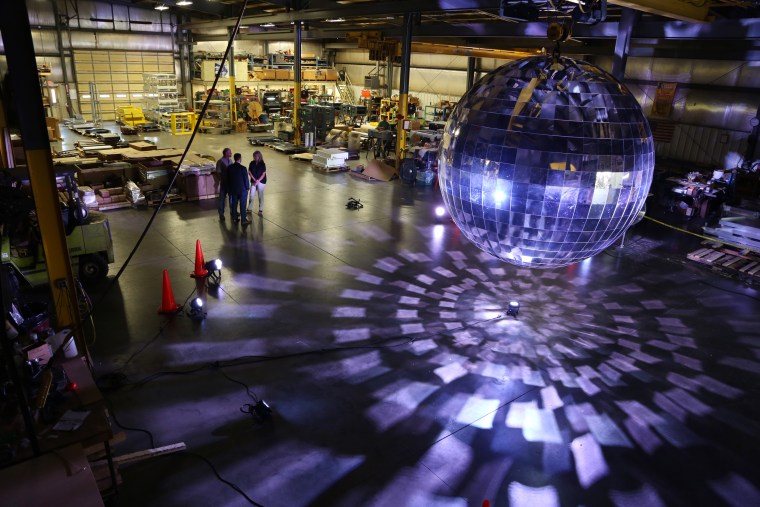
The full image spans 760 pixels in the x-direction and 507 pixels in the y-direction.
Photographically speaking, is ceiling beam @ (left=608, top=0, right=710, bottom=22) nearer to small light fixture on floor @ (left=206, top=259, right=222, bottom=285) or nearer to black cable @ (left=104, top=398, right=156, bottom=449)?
small light fixture on floor @ (left=206, top=259, right=222, bottom=285)

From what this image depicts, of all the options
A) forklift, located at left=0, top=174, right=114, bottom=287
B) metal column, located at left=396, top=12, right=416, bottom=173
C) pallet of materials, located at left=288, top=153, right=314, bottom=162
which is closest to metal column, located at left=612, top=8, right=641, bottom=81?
metal column, located at left=396, top=12, right=416, bottom=173

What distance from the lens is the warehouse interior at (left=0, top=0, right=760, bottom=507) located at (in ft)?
16.8

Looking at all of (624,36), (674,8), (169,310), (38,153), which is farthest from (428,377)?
(624,36)

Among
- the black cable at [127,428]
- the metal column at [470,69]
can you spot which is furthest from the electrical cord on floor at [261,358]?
the metal column at [470,69]

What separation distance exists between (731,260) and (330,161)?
13514 millimetres

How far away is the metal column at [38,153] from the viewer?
552cm

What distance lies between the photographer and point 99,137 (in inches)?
904

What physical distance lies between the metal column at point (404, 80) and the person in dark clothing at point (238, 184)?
7979 mm

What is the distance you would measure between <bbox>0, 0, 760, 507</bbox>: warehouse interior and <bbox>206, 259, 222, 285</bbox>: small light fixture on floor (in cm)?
14

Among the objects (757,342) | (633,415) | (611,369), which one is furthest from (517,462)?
(757,342)

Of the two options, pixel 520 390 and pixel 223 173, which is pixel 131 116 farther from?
pixel 520 390

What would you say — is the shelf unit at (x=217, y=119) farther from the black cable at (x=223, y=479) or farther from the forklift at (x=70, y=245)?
the black cable at (x=223, y=479)

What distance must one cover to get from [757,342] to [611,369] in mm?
3080

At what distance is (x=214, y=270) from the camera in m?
9.86
